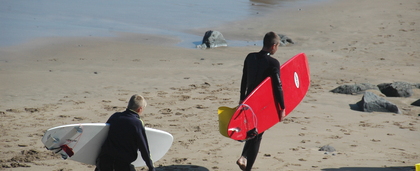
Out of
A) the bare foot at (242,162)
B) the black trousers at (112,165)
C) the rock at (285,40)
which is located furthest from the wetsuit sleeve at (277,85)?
the rock at (285,40)

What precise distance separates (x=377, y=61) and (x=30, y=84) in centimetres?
805

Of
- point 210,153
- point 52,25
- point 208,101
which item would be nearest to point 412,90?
point 208,101

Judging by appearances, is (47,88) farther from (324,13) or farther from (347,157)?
(324,13)

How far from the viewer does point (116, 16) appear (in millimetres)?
16797

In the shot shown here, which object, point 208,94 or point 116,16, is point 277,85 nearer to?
A: point 208,94

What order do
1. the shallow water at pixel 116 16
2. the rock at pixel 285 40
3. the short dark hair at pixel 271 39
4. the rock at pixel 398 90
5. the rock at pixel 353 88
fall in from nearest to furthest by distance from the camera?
the short dark hair at pixel 271 39 → the rock at pixel 398 90 → the rock at pixel 353 88 → the rock at pixel 285 40 → the shallow water at pixel 116 16

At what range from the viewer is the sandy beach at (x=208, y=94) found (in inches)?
211

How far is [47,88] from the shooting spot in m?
8.28

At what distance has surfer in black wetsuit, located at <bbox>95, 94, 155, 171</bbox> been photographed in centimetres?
369

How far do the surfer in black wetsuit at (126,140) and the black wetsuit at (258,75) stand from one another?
3.99 feet

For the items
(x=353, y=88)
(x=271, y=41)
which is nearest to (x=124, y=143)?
(x=271, y=41)

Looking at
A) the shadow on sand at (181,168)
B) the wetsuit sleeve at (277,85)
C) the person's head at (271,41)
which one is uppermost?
the person's head at (271,41)

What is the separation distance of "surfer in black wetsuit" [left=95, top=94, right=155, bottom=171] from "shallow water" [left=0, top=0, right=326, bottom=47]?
9.14m

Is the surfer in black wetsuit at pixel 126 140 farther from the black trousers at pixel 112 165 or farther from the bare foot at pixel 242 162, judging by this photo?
the bare foot at pixel 242 162
